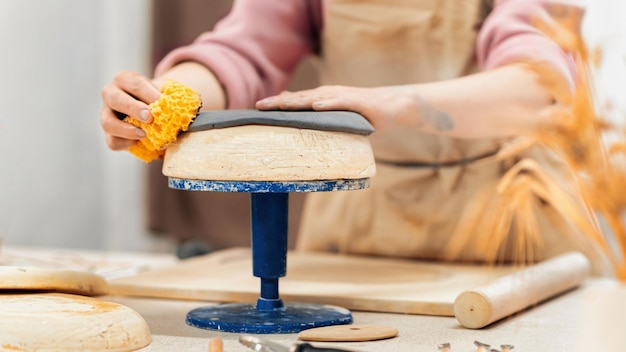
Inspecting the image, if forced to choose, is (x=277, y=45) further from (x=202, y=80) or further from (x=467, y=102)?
(x=467, y=102)

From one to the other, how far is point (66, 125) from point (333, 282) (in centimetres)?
143

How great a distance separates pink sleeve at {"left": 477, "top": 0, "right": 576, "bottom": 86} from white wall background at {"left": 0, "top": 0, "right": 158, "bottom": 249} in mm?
1258

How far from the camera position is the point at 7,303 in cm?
82

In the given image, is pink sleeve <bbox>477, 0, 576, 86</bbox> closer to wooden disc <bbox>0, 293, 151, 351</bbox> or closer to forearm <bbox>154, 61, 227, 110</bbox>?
forearm <bbox>154, 61, 227, 110</bbox>

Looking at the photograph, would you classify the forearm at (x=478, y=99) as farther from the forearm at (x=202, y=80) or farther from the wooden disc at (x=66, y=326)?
the wooden disc at (x=66, y=326)

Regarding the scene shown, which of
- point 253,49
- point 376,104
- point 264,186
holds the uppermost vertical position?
point 253,49

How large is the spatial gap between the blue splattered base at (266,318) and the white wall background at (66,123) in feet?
4.16

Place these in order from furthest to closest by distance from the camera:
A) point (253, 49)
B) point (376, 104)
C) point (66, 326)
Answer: point (253, 49)
point (376, 104)
point (66, 326)

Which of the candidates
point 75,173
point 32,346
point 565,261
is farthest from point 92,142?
point 32,346

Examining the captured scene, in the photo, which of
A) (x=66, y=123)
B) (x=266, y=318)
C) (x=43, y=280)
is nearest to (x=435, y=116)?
(x=266, y=318)

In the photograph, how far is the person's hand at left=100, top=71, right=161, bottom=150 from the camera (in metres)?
0.96

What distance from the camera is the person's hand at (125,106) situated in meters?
0.96

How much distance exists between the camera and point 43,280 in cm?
88

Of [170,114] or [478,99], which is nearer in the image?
[170,114]
